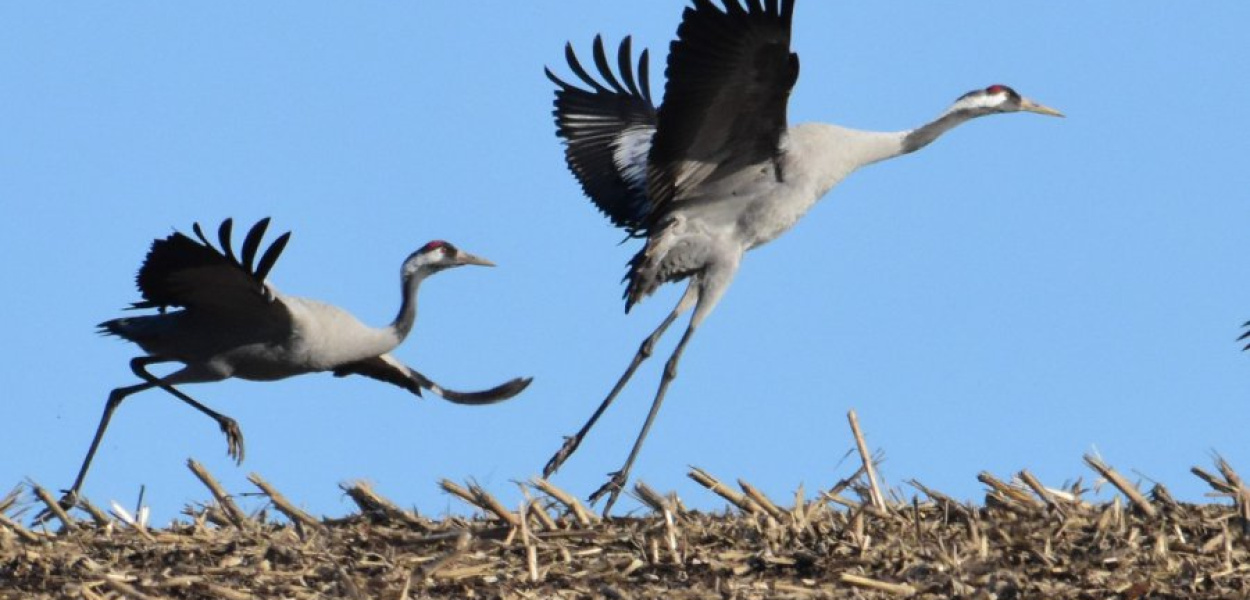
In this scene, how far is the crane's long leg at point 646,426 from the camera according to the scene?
8.79m

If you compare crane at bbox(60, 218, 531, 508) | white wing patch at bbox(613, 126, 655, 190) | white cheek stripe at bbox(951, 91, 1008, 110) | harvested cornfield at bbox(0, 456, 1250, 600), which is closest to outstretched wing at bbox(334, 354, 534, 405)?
crane at bbox(60, 218, 531, 508)

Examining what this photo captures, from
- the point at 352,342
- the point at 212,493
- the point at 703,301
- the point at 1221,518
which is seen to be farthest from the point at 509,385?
the point at 1221,518

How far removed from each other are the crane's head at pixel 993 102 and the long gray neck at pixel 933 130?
0.03 meters

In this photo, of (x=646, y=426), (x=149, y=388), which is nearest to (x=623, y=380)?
(x=646, y=426)

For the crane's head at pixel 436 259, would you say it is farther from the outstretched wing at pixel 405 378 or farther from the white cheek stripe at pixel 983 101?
the white cheek stripe at pixel 983 101

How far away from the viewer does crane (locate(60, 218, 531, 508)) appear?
9.91 m

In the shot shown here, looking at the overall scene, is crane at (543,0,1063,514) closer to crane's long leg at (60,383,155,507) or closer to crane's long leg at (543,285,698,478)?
crane's long leg at (543,285,698,478)

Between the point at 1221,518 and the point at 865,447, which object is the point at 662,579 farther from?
the point at 1221,518

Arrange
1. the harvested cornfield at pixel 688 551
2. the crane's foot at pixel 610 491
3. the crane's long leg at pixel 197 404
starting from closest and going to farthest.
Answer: the harvested cornfield at pixel 688 551, the crane's foot at pixel 610 491, the crane's long leg at pixel 197 404

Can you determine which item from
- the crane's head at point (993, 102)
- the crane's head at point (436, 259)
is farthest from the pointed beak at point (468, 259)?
the crane's head at point (993, 102)

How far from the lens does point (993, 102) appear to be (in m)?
10.9

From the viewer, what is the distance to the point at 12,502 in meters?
7.36

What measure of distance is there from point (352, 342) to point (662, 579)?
15.9 ft

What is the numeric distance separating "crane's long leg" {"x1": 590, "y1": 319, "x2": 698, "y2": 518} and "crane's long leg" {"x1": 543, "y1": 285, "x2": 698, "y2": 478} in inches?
5.1
